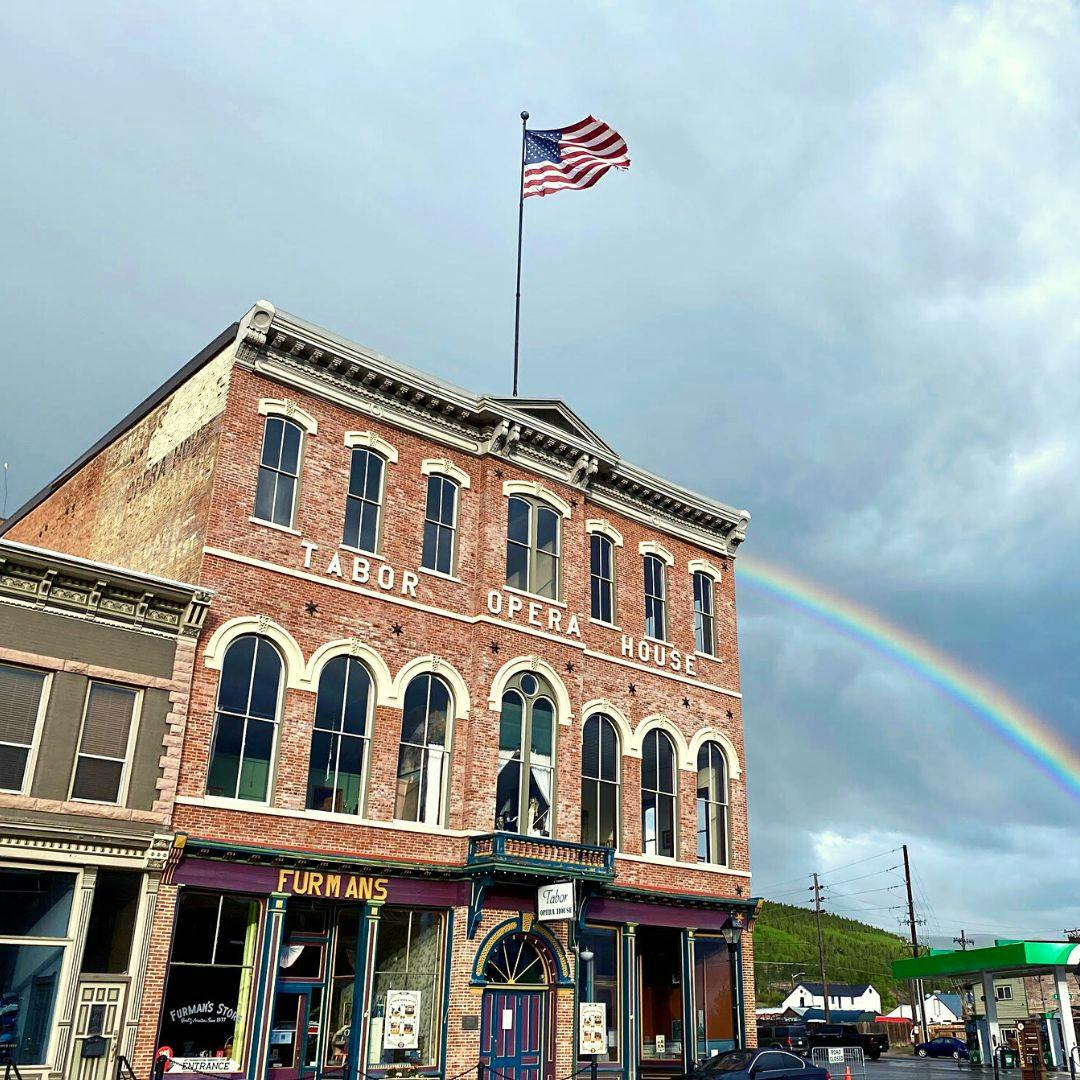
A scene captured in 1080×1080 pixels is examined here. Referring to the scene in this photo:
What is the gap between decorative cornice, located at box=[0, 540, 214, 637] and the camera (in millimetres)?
18578

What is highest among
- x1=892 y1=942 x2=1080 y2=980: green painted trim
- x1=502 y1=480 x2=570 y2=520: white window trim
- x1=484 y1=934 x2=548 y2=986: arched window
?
x1=502 y1=480 x2=570 y2=520: white window trim

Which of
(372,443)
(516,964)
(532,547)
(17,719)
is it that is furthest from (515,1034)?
(372,443)

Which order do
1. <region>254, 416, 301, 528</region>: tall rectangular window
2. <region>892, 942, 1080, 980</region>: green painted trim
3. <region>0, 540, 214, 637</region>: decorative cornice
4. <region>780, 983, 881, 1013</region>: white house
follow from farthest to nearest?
<region>780, 983, 881, 1013</region>: white house, <region>892, 942, 1080, 980</region>: green painted trim, <region>254, 416, 301, 528</region>: tall rectangular window, <region>0, 540, 214, 637</region>: decorative cornice

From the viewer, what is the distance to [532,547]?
2714 cm

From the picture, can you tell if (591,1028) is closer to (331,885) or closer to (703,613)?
(331,885)

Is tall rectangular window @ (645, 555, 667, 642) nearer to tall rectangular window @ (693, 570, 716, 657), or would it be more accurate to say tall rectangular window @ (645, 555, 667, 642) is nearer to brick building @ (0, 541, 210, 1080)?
tall rectangular window @ (693, 570, 716, 657)

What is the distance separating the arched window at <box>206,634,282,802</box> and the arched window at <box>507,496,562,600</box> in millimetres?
7031

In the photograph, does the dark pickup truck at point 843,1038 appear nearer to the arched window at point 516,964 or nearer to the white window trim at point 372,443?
the arched window at point 516,964

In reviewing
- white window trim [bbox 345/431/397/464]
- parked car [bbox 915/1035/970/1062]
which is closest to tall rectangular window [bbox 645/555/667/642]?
white window trim [bbox 345/431/397/464]

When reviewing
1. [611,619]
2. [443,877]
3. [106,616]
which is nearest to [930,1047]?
[611,619]

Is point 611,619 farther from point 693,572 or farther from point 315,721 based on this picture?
point 315,721

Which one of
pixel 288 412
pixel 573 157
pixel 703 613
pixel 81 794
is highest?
pixel 573 157

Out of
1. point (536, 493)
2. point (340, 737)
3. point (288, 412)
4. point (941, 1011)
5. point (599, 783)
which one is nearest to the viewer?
point (340, 737)

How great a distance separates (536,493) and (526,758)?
6.70 meters
